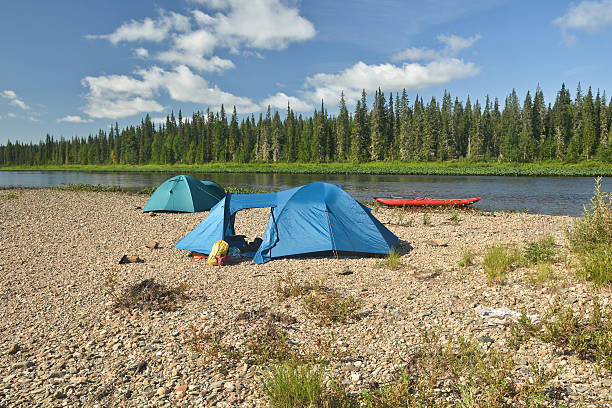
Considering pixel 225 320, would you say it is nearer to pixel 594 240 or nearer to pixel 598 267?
pixel 598 267

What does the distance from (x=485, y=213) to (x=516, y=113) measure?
93293 mm

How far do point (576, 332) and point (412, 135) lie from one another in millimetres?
82932

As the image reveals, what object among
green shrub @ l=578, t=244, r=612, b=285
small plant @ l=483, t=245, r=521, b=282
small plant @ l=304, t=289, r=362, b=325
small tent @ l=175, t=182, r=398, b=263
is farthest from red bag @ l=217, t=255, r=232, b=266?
green shrub @ l=578, t=244, r=612, b=285

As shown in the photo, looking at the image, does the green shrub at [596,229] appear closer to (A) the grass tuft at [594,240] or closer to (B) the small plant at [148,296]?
(A) the grass tuft at [594,240]

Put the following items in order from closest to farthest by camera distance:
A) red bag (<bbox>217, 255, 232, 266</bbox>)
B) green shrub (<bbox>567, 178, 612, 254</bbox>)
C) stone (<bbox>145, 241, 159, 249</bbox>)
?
green shrub (<bbox>567, 178, 612, 254</bbox>), red bag (<bbox>217, 255, 232, 266</bbox>), stone (<bbox>145, 241, 159, 249</bbox>)

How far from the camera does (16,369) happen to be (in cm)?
486

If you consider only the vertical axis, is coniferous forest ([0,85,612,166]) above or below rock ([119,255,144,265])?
above

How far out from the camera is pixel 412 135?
273 feet

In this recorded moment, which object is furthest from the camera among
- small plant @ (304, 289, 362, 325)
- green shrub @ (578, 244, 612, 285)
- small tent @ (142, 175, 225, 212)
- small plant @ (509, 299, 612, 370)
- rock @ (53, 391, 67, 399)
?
small tent @ (142, 175, 225, 212)

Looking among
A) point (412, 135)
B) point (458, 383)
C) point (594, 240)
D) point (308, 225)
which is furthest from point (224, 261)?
point (412, 135)

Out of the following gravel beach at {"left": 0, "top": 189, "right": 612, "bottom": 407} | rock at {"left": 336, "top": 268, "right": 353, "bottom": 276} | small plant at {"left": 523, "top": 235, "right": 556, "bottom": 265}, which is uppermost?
small plant at {"left": 523, "top": 235, "right": 556, "bottom": 265}

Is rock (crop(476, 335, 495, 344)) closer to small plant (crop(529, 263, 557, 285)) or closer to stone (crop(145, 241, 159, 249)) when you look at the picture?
small plant (crop(529, 263, 557, 285))

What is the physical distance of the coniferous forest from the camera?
259 feet

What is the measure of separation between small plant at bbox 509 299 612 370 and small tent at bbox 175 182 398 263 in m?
5.09
